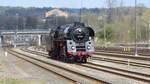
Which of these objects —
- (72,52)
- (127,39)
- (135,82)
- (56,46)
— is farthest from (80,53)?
(127,39)

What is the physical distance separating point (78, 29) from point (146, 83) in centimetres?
1700

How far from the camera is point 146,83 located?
15820 millimetres

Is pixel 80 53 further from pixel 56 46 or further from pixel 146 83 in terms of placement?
pixel 146 83

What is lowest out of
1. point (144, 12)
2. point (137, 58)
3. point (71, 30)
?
point (137, 58)

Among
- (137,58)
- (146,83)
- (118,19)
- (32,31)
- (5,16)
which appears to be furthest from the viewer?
(32,31)

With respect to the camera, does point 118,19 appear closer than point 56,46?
No

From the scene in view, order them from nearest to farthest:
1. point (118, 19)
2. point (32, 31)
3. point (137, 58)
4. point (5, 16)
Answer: point (137, 58)
point (118, 19)
point (5, 16)
point (32, 31)

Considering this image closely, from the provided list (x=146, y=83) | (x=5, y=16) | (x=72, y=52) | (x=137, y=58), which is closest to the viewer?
(x=146, y=83)

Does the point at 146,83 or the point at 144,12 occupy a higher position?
the point at 144,12

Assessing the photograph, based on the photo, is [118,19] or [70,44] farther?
[118,19]

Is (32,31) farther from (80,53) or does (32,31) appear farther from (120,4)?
(80,53)

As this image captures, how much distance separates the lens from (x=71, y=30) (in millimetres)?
31719

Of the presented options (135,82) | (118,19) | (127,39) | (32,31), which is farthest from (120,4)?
(135,82)

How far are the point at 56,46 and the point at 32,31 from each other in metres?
119
